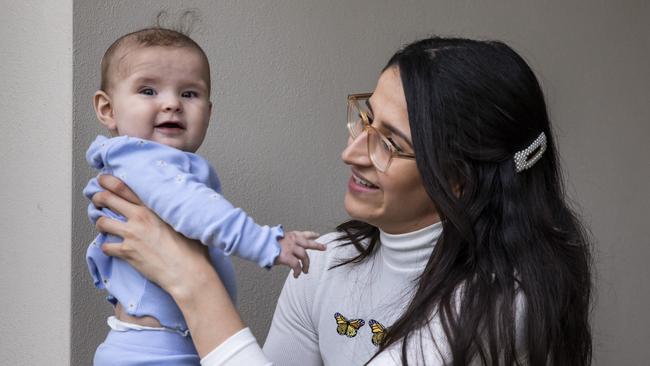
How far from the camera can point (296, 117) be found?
2.33m

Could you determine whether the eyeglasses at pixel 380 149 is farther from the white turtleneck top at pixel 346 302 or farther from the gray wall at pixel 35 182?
the gray wall at pixel 35 182

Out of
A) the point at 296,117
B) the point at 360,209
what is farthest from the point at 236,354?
the point at 296,117

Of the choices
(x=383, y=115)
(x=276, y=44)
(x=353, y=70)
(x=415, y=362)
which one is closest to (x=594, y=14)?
(x=353, y=70)

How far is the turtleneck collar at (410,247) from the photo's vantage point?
6.08ft

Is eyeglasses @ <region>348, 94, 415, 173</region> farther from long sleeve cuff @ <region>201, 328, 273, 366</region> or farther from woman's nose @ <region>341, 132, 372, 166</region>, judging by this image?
long sleeve cuff @ <region>201, 328, 273, 366</region>

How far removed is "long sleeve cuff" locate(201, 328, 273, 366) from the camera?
1554 millimetres

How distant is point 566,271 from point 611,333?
147 cm

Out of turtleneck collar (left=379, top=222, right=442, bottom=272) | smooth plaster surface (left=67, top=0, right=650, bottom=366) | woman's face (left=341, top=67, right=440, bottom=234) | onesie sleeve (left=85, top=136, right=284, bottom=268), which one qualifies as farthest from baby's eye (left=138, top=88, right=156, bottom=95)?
turtleneck collar (left=379, top=222, right=442, bottom=272)

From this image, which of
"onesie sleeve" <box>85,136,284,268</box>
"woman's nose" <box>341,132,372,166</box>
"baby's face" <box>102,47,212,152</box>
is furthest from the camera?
"woman's nose" <box>341,132,372,166</box>

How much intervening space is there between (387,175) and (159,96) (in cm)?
51

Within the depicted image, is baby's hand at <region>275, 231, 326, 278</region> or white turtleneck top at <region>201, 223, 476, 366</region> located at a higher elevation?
baby's hand at <region>275, 231, 326, 278</region>

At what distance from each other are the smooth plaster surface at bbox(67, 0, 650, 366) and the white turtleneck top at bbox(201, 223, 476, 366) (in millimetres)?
275

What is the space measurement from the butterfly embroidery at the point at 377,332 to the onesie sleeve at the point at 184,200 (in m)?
0.45

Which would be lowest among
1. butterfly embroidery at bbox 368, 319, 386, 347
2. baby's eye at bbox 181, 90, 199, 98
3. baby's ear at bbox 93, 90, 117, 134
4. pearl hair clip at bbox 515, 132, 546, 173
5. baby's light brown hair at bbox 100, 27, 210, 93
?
butterfly embroidery at bbox 368, 319, 386, 347
